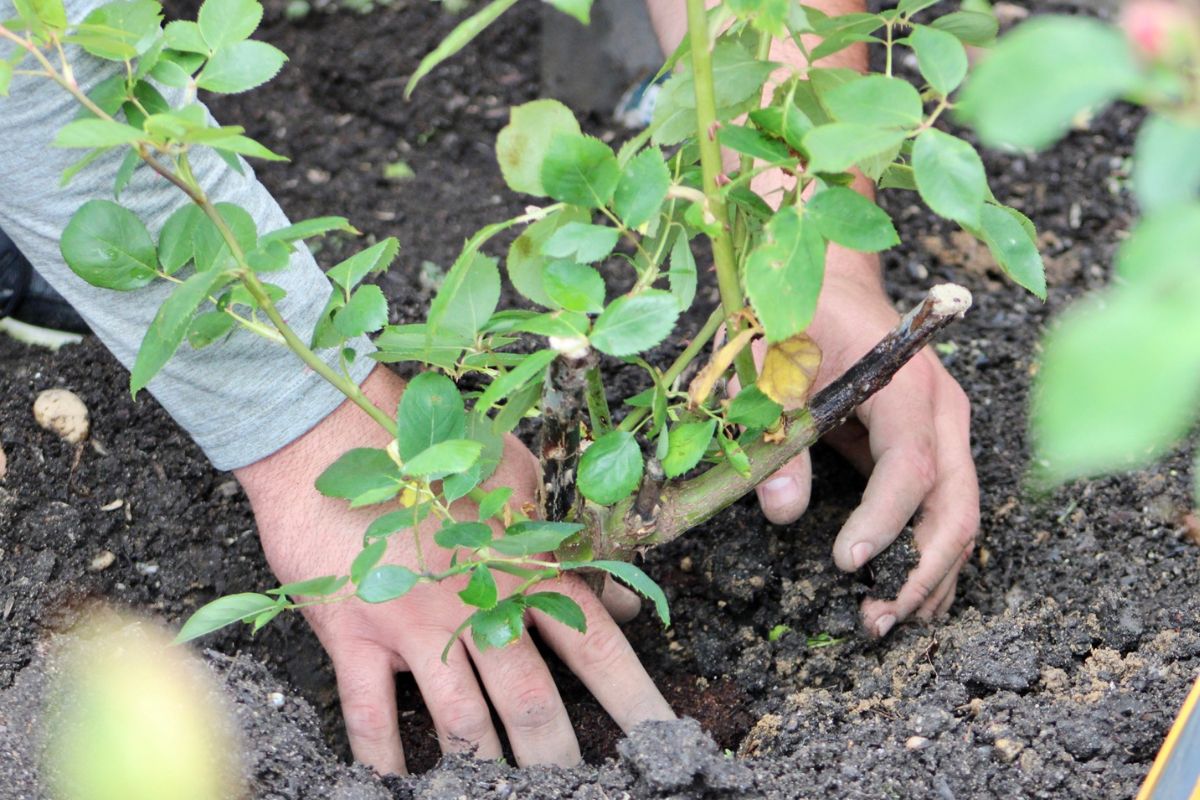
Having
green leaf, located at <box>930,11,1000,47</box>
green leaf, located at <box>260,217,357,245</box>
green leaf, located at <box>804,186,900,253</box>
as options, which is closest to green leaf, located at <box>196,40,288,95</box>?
green leaf, located at <box>260,217,357,245</box>

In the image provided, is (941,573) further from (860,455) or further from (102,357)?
(102,357)

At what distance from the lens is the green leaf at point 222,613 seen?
0.97 m

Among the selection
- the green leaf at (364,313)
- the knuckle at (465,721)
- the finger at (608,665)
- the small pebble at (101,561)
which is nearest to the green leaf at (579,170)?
the green leaf at (364,313)

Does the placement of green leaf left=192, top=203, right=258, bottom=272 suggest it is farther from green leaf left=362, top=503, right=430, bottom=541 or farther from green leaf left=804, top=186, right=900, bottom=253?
green leaf left=804, top=186, right=900, bottom=253

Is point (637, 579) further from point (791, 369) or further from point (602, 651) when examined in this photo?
point (602, 651)

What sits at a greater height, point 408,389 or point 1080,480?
point 408,389

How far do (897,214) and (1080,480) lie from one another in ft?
2.41

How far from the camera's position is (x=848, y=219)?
779mm

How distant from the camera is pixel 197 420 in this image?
1.39 metres

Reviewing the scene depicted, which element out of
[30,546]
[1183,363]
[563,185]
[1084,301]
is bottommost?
[1084,301]

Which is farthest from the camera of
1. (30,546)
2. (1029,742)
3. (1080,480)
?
(1080,480)

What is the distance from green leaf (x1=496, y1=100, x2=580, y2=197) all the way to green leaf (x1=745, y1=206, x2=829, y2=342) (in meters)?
0.19

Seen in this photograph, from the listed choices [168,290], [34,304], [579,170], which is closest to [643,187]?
[579,170]

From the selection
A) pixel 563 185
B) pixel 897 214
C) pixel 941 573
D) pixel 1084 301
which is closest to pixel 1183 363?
pixel 563 185
